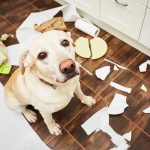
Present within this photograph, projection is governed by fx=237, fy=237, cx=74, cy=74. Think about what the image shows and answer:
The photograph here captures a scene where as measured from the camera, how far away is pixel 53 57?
3.55 feet

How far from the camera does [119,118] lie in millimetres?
1657

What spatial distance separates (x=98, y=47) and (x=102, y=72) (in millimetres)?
270

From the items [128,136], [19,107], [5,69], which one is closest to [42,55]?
[19,107]

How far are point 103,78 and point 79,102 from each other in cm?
28

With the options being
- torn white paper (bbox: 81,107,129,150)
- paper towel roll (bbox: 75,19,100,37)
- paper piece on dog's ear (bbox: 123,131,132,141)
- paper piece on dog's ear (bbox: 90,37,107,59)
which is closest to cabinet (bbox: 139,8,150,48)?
paper piece on dog's ear (bbox: 90,37,107,59)

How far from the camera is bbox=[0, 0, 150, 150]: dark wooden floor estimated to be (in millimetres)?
1580

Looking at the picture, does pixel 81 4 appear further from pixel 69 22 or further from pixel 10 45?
pixel 10 45

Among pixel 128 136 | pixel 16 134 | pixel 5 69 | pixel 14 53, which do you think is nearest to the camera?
pixel 128 136

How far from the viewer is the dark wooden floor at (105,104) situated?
5.18ft

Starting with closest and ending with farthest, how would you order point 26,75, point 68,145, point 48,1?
point 26,75 < point 68,145 < point 48,1

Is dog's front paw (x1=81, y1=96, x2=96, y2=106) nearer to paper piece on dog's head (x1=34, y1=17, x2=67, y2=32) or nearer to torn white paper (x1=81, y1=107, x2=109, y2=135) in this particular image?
torn white paper (x1=81, y1=107, x2=109, y2=135)

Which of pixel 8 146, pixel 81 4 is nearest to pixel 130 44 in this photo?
pixel 81 4

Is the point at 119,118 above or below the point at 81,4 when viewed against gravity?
below

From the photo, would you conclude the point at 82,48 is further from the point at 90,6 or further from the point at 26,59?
the point at 26,59
